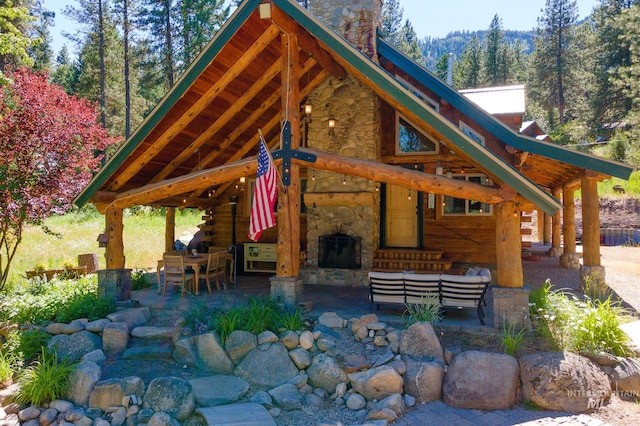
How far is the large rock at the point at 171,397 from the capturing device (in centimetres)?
546

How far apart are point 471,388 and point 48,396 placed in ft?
18.9

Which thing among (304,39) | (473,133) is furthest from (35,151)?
(473,133)

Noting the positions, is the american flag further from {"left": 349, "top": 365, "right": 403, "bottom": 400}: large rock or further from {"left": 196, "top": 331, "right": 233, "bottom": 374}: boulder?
{"left": 349, "top": 365, "right": 403, "bottom": 400}: large rock

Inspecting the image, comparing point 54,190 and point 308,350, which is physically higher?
point 54,190

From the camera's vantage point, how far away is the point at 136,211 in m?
23.4

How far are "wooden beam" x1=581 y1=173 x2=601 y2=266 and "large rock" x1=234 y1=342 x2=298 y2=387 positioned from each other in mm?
7138

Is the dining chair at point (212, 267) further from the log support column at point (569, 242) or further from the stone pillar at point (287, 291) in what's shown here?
the log support column at point (569, 242)

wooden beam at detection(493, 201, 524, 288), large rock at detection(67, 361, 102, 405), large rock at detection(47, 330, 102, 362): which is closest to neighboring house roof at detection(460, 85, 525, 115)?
wooden beam at detection(493, 201, 524, 288)

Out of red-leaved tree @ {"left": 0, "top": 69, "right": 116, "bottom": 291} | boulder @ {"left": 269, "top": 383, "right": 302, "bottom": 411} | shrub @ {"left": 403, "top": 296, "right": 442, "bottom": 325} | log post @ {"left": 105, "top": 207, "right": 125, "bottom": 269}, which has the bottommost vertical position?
boulder @ {"left": 269, "top": 383, "right": 302, "bottom": 411}

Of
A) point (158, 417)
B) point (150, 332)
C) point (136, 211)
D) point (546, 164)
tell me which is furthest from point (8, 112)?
point (136, 211)

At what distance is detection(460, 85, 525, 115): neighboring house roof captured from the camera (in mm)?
12094

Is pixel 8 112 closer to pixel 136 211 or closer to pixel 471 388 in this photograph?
pixel 471 388

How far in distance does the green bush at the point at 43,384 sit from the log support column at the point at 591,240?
32.1ft

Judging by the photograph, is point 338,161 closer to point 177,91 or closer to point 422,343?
point 177,91
